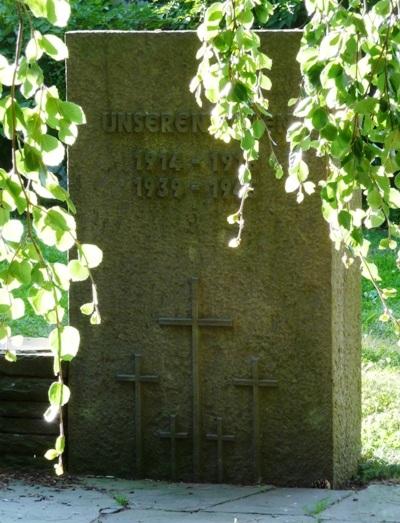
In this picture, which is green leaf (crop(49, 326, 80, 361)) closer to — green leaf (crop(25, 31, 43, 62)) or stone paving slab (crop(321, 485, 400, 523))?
green leaf (crop(25, 31, 43, 62))

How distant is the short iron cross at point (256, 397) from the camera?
457 cm

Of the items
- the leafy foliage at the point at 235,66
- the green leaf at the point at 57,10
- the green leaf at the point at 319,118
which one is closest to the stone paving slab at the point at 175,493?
the leafy foliage at the point at 235,66

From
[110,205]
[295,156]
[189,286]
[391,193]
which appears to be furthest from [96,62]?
[391,193]

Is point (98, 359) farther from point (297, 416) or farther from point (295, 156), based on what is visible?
point (295, 156)

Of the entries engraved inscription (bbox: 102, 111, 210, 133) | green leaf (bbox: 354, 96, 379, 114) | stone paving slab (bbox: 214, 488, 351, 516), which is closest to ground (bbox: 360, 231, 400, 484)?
stone paving slab (bbox: 214, 488, 351, 516)

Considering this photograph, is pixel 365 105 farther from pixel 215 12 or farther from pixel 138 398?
pixel 138 398

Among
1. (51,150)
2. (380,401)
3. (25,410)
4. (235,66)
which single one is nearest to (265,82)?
(235,66)

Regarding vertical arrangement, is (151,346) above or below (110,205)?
below

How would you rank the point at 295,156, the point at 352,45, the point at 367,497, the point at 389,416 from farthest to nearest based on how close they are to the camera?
1. the point at 389,416
2. the point at 367,497
3. the point at 295,156
4. the point at 352,45

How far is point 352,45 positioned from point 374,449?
2992 mm

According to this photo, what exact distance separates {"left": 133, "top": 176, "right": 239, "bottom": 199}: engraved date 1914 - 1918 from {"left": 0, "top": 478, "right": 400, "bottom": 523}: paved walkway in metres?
1.18

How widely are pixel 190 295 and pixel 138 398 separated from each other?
47cm

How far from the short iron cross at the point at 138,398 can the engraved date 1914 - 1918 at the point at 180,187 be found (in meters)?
0.67

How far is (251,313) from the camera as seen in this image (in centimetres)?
459
